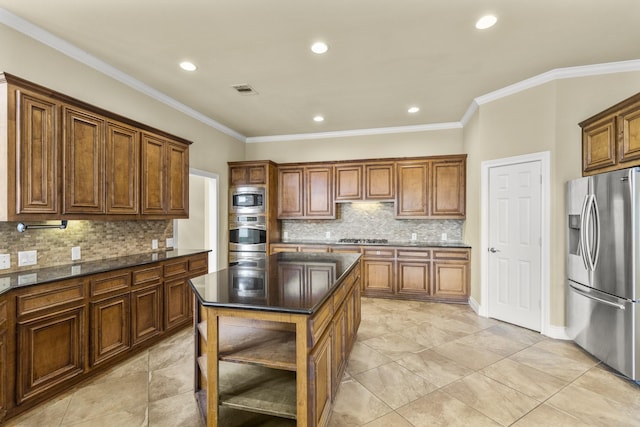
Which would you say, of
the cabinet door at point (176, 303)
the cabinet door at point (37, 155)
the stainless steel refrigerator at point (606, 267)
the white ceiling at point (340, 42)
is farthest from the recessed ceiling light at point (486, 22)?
the cabinet door at point (176, 303)

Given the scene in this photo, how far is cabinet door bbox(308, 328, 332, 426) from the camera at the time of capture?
154 centimetres

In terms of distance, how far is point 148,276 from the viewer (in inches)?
117

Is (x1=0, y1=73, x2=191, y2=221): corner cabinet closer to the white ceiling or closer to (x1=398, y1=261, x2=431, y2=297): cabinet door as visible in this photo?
the white ceiling

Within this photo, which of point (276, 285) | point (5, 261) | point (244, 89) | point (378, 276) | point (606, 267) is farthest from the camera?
point (378, 276)

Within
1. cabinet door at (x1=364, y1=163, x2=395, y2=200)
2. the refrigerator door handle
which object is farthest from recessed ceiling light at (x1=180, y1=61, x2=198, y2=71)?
the refrigerator door handle

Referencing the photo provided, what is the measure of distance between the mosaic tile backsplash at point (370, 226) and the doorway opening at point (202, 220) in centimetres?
142

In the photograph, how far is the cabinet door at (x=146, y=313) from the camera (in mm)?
2844

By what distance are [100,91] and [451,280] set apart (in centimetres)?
528

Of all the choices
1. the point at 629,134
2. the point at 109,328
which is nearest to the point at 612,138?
the point at 629,134

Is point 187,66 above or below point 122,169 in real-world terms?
above

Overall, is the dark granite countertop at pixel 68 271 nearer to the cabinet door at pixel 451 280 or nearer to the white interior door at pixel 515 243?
the cabinet door at pixel 451 280

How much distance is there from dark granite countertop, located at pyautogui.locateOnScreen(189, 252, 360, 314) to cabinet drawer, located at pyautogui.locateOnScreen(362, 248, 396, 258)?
2.22 m

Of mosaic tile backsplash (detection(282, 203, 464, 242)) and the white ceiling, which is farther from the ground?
the white ceiling

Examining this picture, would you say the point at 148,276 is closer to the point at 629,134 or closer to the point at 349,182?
the point at 349,182
